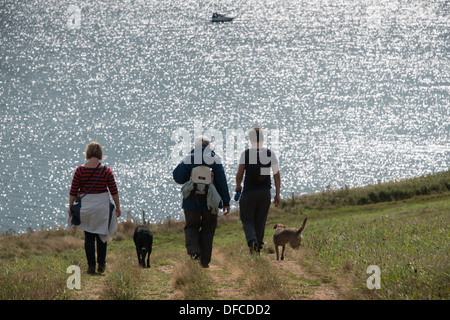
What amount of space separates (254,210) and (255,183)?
0.56 m

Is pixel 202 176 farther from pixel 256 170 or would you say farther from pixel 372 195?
pixel 372 195

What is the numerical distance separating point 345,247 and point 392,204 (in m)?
21.3

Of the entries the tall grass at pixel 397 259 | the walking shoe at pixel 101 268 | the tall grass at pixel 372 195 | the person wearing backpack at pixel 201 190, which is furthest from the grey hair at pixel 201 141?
the tall grass at pixel 372 195

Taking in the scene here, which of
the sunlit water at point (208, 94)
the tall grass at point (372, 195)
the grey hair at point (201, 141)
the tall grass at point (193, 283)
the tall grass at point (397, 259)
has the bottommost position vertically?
the tall grass at point (193, 283)

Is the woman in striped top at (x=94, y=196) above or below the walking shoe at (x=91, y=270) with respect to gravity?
above

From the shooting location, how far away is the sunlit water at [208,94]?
55.5 meters

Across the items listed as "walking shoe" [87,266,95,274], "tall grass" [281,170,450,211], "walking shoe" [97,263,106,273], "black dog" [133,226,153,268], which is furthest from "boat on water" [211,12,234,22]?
"walking shoe" [87,266,95,274]

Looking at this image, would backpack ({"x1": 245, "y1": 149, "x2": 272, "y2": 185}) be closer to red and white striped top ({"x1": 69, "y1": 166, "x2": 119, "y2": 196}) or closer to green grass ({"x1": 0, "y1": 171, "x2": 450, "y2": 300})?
green grass ({"x1": 0, "y1": 171, "x2": 450, "y2": 300})

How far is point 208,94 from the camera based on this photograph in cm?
9044

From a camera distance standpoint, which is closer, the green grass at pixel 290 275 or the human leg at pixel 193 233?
the green grass at pixel 290 275

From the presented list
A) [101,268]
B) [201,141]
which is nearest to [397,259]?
[201,141]

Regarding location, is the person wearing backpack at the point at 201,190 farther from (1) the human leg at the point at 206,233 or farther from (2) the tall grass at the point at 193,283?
(2) the tall grass at the point at 193,283

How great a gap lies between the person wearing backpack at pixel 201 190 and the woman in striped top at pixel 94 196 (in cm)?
118

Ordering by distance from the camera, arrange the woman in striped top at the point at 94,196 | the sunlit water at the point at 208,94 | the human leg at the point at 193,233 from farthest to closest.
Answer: the sunlit water at the point at 208,94 < the human leg at the point at 193,233 < the woman in striped top at the point at 94,196
